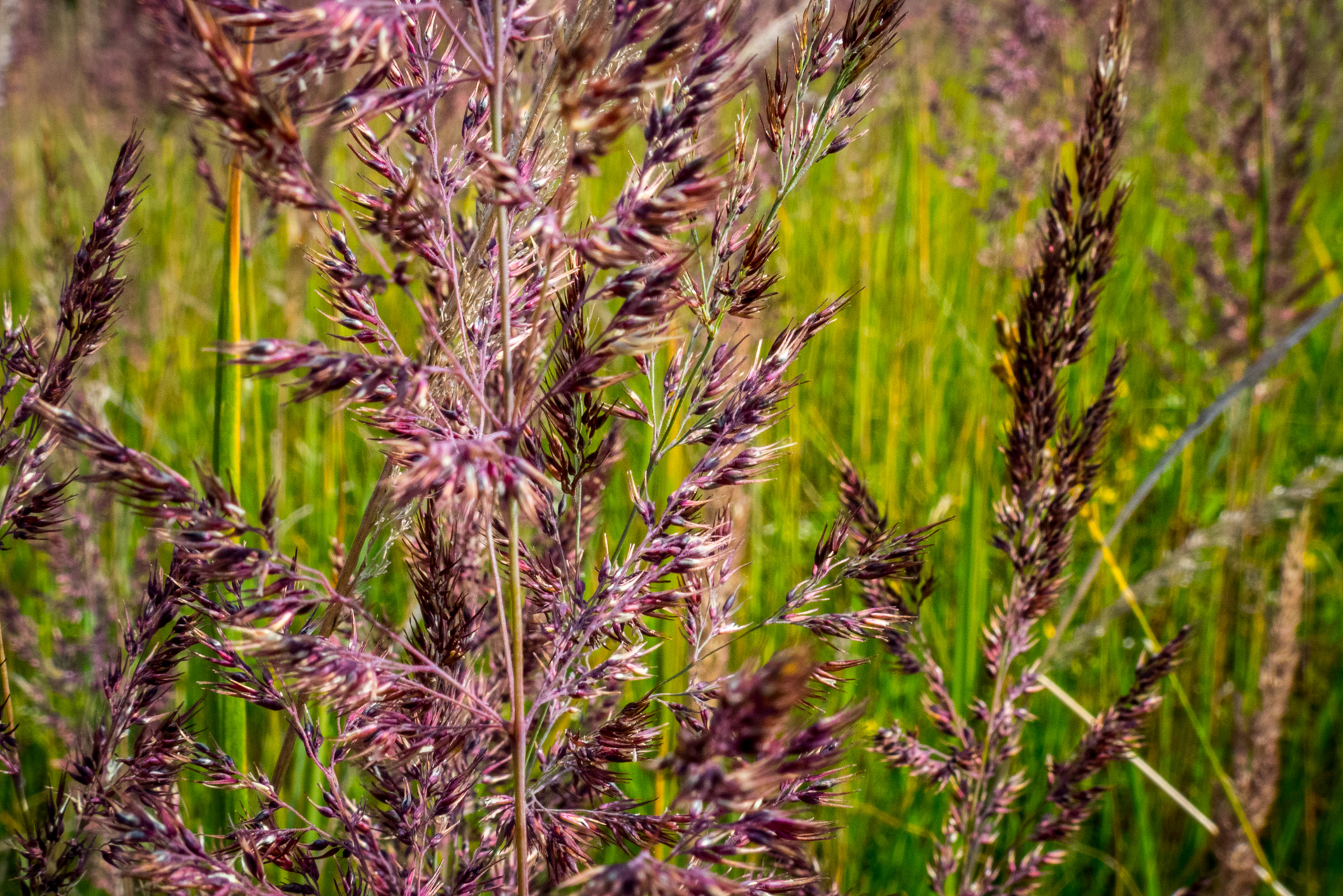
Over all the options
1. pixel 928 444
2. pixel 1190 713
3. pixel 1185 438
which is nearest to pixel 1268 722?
pixel 1190 713

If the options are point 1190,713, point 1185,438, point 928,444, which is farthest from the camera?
point 928,444

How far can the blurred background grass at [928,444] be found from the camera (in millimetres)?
1704

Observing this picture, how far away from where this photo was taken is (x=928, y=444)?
213 centimetres

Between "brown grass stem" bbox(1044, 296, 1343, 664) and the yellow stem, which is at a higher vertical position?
"brown grass stem" bbox(1044, 296, 1343, 664)

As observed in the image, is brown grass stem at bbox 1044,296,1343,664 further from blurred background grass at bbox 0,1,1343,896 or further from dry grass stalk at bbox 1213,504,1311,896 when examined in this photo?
dry grass stalk at bbox 1213,504,1311,896

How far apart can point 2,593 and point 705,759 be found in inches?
61.4

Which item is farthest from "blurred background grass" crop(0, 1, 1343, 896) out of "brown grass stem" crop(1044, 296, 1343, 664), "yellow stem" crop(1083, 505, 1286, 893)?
"brown grass stem" crop(1044, 296, 1343, 664)

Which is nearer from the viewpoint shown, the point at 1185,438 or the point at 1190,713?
the point at 1185,438

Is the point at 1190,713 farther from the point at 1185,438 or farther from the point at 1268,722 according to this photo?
the point at 1185,438

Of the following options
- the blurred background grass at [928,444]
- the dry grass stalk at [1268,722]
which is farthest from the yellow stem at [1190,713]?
the blurred background grass at [928,444]

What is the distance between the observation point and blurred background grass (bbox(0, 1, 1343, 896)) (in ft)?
5.59

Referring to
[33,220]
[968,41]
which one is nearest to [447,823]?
[968,41]

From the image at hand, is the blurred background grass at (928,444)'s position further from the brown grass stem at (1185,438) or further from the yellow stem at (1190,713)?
the brown grass stem at (1185,438)

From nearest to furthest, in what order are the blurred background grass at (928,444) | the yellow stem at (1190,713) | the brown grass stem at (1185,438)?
the brown grass stem at (1185,438)
the yellow stem at (1190,713)
the blurred background grass at (928,444)
